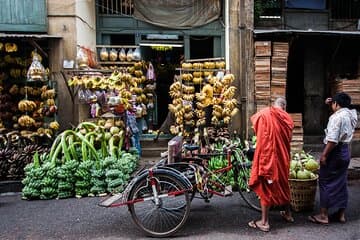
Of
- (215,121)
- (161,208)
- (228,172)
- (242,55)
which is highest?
(242,55)

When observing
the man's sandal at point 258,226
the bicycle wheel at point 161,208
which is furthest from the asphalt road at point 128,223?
the bicycle wheel at point 161,208

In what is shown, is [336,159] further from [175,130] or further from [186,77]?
[186,77]

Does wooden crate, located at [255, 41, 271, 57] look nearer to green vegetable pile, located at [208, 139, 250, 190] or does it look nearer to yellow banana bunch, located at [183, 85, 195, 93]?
yellow banana bunch, located at [183, 85, 195, 93]

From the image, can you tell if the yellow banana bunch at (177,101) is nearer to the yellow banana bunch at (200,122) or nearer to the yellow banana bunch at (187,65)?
the yellow banana bunch at (200,122)

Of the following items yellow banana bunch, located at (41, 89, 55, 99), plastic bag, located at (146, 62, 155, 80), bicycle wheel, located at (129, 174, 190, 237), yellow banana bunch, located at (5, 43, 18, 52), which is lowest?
bicycle wheel, located at (129, 174, 190, 237)

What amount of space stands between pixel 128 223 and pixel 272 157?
2.32m

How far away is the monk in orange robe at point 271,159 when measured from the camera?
16.6ft

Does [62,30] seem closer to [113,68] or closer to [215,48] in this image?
[113,68]

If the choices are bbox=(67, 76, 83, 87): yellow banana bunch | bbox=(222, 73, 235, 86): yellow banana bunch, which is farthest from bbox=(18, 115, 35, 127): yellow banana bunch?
bbox=(222, 73, 235, 86): yellow banana bunch

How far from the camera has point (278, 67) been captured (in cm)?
957

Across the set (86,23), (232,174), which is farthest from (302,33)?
(86,23)

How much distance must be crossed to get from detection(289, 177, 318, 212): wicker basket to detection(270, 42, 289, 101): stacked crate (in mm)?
4186

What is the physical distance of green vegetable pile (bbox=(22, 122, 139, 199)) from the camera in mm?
6918

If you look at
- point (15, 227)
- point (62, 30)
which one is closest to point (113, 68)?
point (62, 30)
